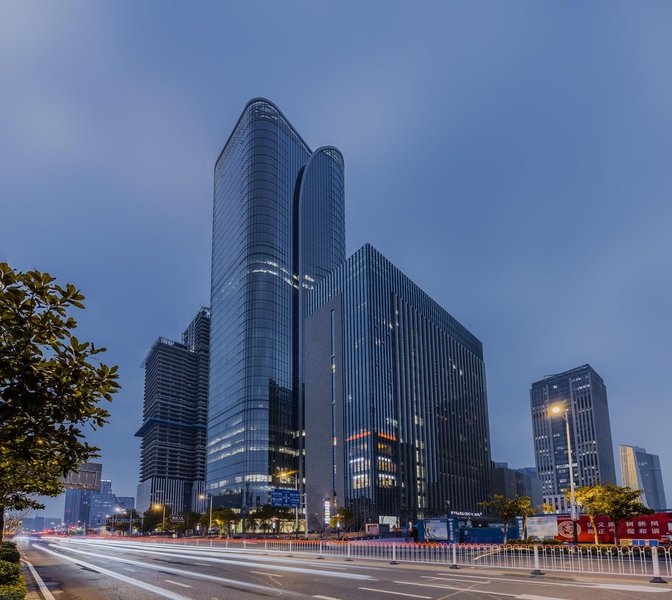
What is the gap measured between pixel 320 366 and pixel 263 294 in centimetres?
4108

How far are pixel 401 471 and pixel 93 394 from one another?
123 m

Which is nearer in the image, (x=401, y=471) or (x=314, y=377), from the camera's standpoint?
(x=401, y=471)

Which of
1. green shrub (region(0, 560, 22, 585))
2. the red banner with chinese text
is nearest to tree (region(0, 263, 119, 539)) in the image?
green shrub (region(0, 560, 22, 585))

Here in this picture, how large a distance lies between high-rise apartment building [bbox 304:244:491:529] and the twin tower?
0.40 meters

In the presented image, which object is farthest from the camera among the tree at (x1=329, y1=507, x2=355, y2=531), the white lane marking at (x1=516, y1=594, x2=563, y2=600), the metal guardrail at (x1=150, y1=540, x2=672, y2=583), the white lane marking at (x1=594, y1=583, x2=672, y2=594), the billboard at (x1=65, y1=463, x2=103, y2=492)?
the tree at (x1=329, y1=507, x2=355, y2=531)

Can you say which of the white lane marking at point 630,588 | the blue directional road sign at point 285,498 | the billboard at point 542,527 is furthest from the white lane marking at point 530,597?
the blue directional road sign at point 285,498

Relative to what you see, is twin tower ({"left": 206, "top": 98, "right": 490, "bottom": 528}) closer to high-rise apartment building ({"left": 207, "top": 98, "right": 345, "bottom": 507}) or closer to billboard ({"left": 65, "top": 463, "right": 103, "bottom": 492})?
high-rise apartment building ({"left": 207, "top": 98, "right": 345, "bottom": 507})

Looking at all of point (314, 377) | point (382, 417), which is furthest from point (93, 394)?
point (314, 377)

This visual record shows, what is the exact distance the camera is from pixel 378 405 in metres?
120

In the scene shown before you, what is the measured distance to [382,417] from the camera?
12050 centimetres

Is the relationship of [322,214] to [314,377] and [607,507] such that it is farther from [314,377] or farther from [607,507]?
[607,507]

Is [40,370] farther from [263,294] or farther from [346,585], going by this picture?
[263,294]

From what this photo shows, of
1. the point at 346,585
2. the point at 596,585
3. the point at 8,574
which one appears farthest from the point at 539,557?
the point at 8,574

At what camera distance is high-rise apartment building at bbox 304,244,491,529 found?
11781 centimetres
